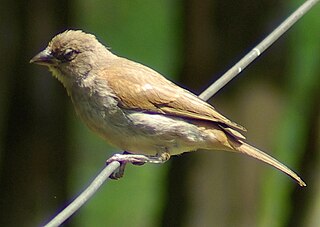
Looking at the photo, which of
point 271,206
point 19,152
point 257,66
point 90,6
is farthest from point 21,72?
point 90,6

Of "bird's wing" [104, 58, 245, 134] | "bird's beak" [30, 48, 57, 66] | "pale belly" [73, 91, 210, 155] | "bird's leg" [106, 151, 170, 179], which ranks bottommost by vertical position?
"bird's leg" [106, 151, 170, 179]

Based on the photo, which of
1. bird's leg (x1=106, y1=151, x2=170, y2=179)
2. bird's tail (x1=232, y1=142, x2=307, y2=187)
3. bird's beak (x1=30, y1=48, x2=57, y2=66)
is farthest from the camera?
bird's tail (x1=232, y1=142, x2=307, y2=187)

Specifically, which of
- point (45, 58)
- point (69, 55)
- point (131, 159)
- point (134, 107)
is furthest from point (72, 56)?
point (131, 159)

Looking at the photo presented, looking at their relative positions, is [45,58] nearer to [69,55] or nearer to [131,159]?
[69,55]

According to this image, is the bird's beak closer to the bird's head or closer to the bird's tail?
the bird's head

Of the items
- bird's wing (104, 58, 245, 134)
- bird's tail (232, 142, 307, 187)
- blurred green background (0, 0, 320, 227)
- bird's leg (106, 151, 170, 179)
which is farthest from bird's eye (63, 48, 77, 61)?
blurred green background (0, 0, 320, 227)

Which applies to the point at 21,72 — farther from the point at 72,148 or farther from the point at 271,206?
the point at 271,206

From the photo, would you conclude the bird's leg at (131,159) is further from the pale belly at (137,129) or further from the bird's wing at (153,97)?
the bird's wing at (153,97)
